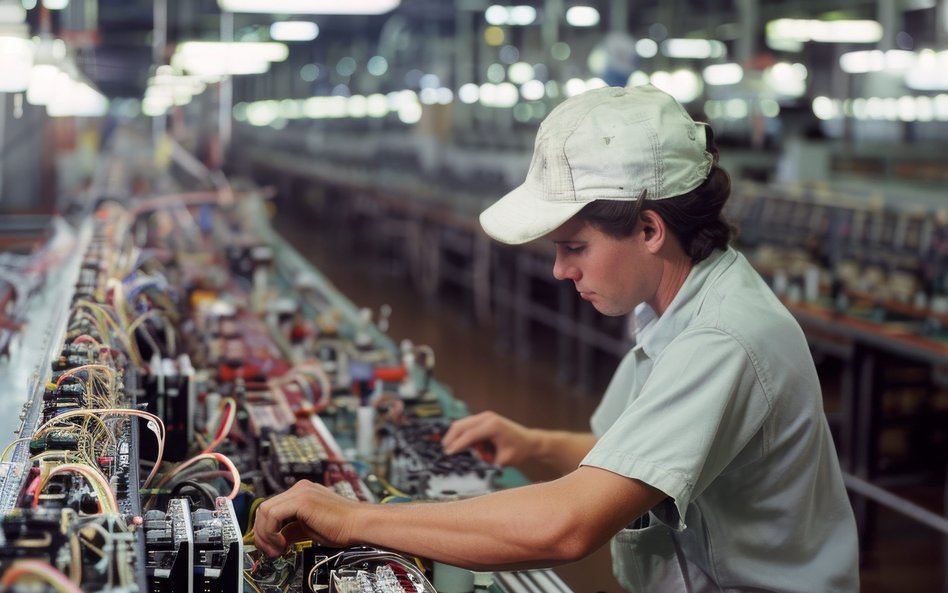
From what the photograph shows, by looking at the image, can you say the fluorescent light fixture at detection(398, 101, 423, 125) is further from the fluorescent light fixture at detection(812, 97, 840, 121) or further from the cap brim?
the cap brim

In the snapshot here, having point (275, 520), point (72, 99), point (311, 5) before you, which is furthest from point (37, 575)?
point (72, 99)

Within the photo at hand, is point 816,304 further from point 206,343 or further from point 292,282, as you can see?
point 206,343

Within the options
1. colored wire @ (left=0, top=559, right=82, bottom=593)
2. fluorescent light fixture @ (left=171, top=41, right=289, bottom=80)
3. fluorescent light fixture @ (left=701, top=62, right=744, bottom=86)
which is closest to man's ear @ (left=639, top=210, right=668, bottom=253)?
colored wire @ (left=0, top=559, right=82, bottom=593)

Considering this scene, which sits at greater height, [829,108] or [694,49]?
[694,49]

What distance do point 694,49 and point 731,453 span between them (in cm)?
1715

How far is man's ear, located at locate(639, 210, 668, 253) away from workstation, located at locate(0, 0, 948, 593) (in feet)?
0.06

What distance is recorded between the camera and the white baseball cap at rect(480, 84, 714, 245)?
1.48 m

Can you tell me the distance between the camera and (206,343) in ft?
10.5

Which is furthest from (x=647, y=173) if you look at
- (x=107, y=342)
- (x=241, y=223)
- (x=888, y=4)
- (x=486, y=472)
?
(x=888, y=4)

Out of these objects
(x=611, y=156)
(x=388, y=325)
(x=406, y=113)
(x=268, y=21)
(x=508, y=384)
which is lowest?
(x=508, y=384)

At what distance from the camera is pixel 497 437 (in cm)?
212

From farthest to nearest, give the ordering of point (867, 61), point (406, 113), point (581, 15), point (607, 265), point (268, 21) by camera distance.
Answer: point (406, 113) < point (581, 15) < point (867, 61) < point (268, 21) < point (607, 265)

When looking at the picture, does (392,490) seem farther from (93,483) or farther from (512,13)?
(512,13)

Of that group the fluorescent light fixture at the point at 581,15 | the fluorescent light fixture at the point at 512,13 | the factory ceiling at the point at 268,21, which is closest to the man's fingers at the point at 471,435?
the factory ceiling at the point at 268,21
